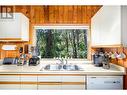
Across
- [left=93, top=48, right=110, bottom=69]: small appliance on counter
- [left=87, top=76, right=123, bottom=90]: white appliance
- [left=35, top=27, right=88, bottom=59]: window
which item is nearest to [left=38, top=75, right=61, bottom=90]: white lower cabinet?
[left=87, top=76, right=123, bottom=90]: white appliance

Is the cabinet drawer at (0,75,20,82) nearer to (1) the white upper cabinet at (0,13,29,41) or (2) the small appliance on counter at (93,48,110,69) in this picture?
(1) the white upper cabinet at (0,13,29,41)

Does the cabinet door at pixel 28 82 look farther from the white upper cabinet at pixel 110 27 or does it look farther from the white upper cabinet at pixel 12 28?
the white upper cabinet at pixel 110 27

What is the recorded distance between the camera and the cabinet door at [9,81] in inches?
117

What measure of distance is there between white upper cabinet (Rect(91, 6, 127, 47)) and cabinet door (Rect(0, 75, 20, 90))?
1.40 m

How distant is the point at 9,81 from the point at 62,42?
1.53m

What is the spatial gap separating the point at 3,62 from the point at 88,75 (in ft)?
5.77

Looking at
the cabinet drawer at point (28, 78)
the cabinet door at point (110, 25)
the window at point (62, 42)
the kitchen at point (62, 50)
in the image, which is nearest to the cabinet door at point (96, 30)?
the kitchen at point (62, 50)

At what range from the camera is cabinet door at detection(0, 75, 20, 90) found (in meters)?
2.98

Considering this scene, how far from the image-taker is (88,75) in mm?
2916

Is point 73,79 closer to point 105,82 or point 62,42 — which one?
point 105,82

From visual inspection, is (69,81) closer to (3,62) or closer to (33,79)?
(33,79)

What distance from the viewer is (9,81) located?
2.98 meters
